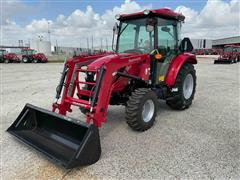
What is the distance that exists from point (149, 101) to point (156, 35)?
4.62 feet

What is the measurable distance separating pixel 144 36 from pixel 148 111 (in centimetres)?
166

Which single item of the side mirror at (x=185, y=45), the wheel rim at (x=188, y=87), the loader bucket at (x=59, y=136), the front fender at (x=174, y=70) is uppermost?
the side mirror at (x=185, y=45)

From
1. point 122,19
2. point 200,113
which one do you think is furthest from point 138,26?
point 200,113

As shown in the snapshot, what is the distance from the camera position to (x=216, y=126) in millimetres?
4242

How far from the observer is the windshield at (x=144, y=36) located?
14.7 ft

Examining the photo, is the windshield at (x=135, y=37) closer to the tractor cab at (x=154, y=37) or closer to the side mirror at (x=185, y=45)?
the tractor cab at (x=154, y=37)

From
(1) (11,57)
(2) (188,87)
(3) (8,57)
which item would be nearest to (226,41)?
(1) (11,57)

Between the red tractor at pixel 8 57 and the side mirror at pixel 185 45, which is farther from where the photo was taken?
the red tractor at pixel 8 57

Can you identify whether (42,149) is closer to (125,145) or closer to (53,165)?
(53,165)

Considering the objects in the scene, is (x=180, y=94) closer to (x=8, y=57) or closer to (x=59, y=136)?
(x=59, y=136)

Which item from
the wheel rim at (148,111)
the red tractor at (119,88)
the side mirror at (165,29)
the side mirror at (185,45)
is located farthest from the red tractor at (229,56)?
the wheel rim at (148,111)

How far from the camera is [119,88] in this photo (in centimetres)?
407

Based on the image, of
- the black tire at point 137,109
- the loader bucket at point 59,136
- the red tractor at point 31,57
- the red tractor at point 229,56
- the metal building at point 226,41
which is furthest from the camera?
the metal building at point 226,41

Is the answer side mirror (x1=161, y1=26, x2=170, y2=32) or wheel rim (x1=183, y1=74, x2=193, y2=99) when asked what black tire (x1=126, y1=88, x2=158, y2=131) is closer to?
side mirror (x1=161, y1=26, x2=170, y2=32)
